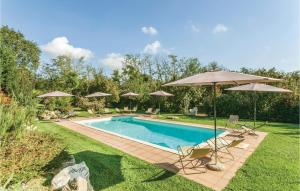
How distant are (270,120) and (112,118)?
13326mm

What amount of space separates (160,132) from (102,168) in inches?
327

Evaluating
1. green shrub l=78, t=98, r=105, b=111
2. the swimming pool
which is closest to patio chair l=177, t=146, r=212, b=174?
the swimming pool

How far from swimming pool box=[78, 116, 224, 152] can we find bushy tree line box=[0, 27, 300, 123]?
5326mm

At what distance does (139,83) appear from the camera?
26.9 metres

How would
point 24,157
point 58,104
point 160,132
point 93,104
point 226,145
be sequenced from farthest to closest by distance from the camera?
point 93,104
point 58,104
point 160,132
point 226,145
point 24,157

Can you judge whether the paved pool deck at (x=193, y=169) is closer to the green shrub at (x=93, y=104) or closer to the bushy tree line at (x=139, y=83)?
the bushy tree line at (x=139, y=83)

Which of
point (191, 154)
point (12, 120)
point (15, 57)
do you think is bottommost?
point (191, 154)

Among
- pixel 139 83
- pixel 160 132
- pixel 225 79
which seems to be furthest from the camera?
pixel 139 83

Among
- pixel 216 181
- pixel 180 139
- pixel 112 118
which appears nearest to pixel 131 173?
pixel 216 181

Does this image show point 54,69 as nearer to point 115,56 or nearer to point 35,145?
point 115,56

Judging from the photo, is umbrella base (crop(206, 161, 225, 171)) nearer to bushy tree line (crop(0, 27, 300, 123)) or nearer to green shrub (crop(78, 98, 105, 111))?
bushy tree line (crop(0, 27, 300, 123))

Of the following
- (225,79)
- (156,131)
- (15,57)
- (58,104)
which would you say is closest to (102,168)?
(225,79)

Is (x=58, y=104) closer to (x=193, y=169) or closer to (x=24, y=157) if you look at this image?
(x=24, y=157)

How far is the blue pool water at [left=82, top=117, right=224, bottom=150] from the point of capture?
11.5 m
